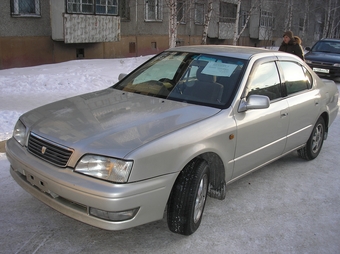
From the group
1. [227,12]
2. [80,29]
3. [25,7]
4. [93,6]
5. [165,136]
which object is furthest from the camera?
[227,12]

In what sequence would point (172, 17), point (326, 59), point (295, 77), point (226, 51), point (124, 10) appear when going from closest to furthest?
point (226, 51) < point (295, 77) < point (172, 17) < point (326, 59) < point (124, 10)

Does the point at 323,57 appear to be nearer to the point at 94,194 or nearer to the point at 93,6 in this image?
the point at 93,6

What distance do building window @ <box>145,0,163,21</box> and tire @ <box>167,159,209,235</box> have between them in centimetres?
1633

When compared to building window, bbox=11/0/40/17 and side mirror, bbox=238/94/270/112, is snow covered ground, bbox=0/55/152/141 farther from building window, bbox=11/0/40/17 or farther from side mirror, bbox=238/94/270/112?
side mirror, bbox=238/94/270/112

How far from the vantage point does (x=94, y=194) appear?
2742 millimetres

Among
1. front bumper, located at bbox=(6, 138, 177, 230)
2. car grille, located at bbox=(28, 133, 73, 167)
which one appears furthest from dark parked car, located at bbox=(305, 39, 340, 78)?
car grille, located at bbox=(28, 133, 73, 167)

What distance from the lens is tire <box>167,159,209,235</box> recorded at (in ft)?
10.3

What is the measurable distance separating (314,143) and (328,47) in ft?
36.4

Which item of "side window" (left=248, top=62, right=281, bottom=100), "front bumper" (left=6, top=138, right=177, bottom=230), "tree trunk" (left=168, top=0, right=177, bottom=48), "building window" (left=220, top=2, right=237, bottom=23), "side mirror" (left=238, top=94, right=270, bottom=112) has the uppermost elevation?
"building window" (left=220, top=2, right=237, bottom=23)

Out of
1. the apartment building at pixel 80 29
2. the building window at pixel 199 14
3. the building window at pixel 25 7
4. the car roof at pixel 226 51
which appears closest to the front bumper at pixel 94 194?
the car roof at pixel 226 51

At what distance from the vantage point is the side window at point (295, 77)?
15.3 ft

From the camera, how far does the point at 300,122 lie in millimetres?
4797

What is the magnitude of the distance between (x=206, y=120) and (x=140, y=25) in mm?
15627

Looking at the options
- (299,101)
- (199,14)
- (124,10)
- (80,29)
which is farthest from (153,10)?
(299,101)
